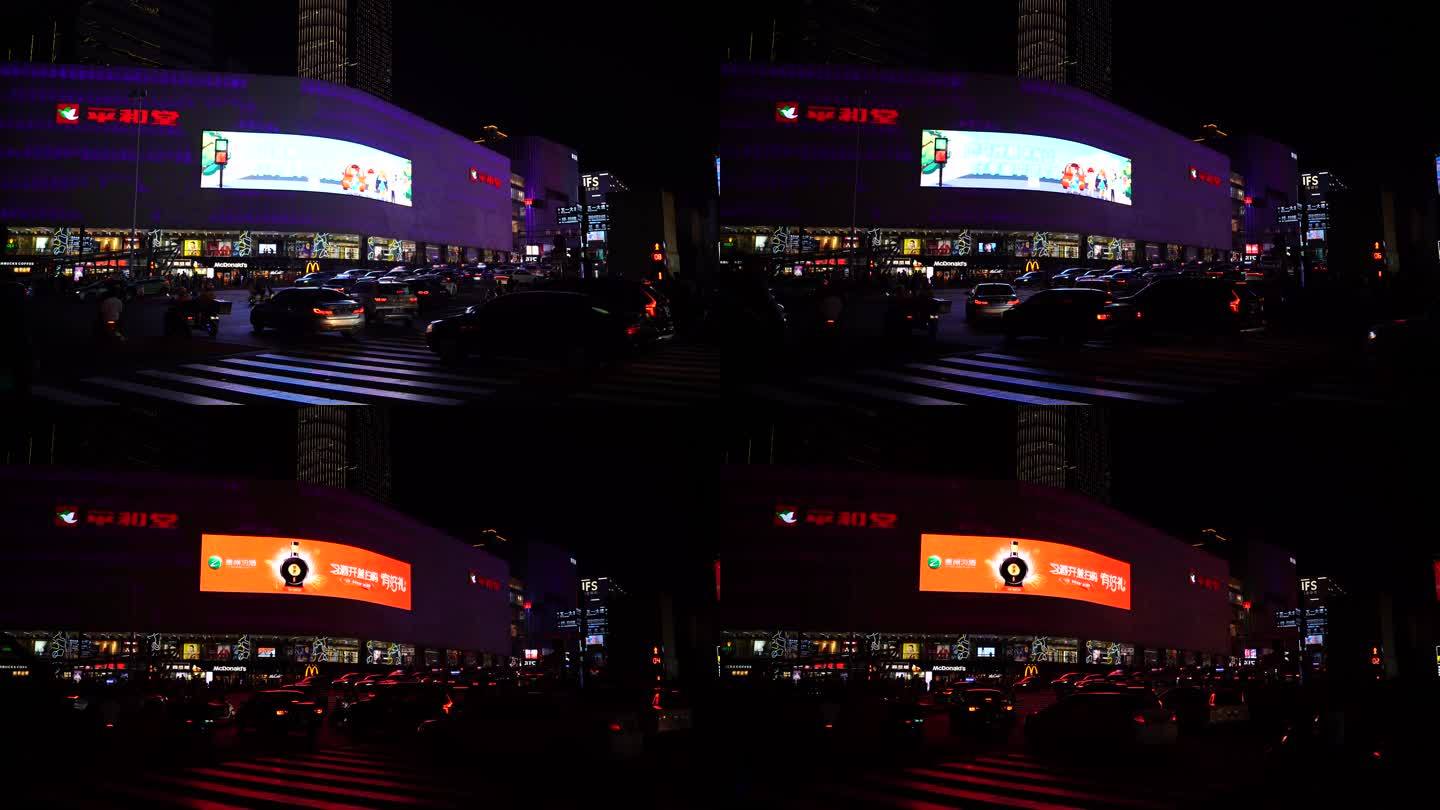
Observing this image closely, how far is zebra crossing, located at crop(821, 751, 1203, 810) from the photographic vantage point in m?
12.3

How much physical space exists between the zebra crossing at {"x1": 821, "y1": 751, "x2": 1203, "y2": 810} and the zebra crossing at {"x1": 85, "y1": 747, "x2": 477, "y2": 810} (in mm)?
4506

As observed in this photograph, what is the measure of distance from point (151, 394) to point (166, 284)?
16.2m

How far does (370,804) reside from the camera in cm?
1205

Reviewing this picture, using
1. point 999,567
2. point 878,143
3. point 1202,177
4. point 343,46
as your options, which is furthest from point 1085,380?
point 1202,177

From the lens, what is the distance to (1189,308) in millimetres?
25234

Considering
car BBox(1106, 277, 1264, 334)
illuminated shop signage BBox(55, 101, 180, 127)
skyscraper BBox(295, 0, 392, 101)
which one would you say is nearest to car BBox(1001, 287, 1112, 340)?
car BBox(1106, 277, 1264, 334)

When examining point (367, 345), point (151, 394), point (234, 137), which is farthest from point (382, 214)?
point (151, 394)

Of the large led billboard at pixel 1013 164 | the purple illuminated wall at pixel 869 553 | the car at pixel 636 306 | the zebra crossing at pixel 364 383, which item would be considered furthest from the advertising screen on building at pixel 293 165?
the zebra crossing at pixel 364 383

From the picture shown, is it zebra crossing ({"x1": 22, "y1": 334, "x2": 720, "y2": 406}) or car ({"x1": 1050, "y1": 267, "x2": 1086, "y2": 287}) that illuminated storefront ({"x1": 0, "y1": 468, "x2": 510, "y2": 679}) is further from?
car ({"x1": 1050, "y1": 267, "x2": 1086, "y2": 287})

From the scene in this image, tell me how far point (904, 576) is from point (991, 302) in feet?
97.3

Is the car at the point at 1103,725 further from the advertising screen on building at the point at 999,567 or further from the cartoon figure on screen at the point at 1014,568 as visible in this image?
the cartoon figure on screen at the point at 1014,568

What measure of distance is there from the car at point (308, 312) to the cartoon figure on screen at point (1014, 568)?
40287 mm

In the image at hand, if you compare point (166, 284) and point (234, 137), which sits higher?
point (234, 137)

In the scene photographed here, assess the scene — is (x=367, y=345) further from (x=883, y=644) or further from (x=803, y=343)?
(x=883, y=644)
